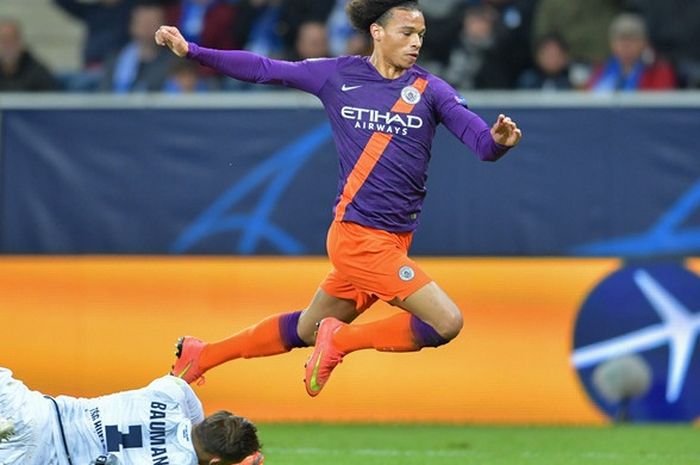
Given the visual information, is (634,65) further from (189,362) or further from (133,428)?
(133,428)

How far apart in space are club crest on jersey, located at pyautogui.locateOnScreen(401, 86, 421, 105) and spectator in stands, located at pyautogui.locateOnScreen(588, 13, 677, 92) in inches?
195

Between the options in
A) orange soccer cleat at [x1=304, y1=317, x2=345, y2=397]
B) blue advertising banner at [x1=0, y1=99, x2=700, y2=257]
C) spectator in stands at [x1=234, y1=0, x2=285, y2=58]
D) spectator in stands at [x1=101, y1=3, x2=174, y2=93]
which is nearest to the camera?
orange soccer cleat at [x1=304, y1=317, x2=345, y2=397]

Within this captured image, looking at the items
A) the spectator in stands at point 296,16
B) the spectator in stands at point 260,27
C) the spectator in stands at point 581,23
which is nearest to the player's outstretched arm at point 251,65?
the spectator in stands at point 581,23

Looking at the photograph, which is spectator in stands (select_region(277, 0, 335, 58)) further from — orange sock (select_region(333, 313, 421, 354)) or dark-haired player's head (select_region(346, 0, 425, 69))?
orange sock (select_region(333, 313, 421, 354))

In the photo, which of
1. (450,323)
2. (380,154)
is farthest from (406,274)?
(380,154)

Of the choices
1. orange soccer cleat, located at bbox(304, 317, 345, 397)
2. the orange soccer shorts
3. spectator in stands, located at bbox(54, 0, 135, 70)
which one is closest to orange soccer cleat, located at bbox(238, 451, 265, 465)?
orange soccer cleat, located at bbox(304, 317, 345, 397)

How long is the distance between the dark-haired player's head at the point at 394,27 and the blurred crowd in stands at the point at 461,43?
436cm

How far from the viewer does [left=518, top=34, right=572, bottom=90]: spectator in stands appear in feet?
43.2

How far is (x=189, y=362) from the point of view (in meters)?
9.01

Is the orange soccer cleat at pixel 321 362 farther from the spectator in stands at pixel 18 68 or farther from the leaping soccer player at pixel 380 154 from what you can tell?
the spectator in stands at pixel 18 68

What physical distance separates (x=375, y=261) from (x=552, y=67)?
5.37 meters

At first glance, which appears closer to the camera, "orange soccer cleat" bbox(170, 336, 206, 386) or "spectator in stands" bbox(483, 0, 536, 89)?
"orange soccer cleat" bbox(170, 336, 206, 386)

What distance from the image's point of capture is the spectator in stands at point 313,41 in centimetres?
1346

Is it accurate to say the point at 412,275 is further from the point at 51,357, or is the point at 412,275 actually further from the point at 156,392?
the point at 51,357
